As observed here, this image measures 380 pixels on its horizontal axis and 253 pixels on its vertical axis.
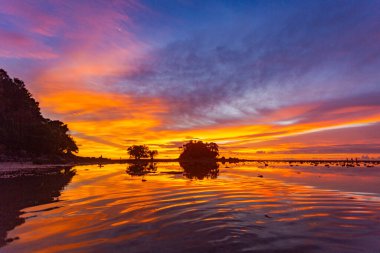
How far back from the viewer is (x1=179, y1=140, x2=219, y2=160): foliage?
182000mm

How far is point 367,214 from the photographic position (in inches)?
613

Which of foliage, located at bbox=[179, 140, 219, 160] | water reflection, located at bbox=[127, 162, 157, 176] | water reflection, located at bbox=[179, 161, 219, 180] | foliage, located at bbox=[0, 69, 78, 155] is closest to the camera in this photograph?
water reflection, located at bbox=[179, 161, 219, 180]

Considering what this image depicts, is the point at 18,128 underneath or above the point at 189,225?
above

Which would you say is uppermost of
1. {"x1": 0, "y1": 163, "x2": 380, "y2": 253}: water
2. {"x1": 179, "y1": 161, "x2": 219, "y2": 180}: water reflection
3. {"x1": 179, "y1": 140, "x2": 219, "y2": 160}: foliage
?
{"x1": 179, "y1": 140, "x2": 219, "y2": 160}: foliage

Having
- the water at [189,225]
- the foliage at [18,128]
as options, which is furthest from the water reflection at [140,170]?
the foliage at [18,128]

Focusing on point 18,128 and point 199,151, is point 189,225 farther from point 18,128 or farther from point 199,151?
point 199,151

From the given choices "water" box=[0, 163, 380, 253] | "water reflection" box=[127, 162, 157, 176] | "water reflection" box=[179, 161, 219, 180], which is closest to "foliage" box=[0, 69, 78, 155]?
"water reflection" box=[127, 162, 157, 176]

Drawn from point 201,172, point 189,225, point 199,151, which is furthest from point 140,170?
point 199,151

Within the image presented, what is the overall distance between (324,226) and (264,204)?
575 cm

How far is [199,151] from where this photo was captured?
181375 millimetres

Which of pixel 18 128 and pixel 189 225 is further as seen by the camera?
pixel 18 128

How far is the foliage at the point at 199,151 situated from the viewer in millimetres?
182000

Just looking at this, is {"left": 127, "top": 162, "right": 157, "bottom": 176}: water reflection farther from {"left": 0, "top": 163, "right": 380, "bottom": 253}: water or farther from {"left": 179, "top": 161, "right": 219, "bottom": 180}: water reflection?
{"left": 0, "top": 163, "right": 380, "bottom": 253}: water

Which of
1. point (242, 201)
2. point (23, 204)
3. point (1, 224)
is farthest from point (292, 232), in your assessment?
point (23, 204)
